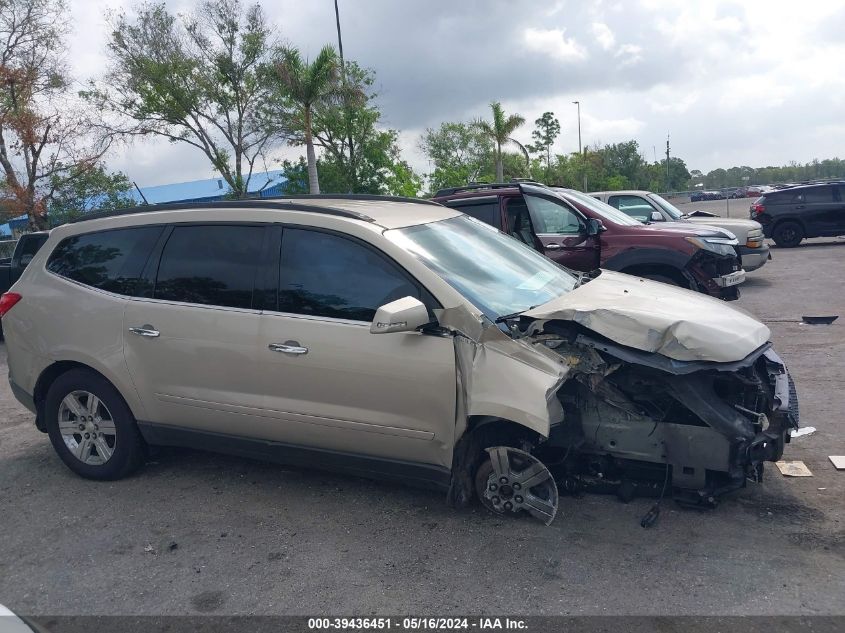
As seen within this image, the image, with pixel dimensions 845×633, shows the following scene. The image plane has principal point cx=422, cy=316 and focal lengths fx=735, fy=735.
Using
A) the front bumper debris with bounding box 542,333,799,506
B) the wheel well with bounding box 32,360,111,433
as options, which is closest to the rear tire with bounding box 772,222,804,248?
the front bumper debris with bounding box 542,333,799,506

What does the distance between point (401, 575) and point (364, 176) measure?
27.2 meters

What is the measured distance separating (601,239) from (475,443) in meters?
5.64

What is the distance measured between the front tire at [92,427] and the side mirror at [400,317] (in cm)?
218

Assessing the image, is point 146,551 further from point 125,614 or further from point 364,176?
point 364,176

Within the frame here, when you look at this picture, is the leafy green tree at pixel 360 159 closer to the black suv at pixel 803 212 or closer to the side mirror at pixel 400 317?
the black suv at pixel 803 212

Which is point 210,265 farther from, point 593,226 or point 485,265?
point 593,226

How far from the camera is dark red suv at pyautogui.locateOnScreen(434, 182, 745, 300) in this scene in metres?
8.90

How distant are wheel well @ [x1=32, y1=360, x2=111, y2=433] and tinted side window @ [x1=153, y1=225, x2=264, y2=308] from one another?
0.90 m

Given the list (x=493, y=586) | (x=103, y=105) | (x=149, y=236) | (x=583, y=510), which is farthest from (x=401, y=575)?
(x=103, y=105)

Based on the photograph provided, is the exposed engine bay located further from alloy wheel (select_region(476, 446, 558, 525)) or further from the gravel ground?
the gravel ground

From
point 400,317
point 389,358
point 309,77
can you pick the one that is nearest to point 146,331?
A: point 389,358

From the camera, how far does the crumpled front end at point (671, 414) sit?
Result: 384 cm

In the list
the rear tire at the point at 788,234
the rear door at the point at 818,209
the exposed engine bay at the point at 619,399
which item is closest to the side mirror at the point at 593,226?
the exposed engine bay at the point at 619,399

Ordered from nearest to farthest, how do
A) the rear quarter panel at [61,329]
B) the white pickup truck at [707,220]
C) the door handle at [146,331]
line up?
the door handle at [146,331] → the rear quarter panel at [61,329] → the white pickup truck at [707,220]
